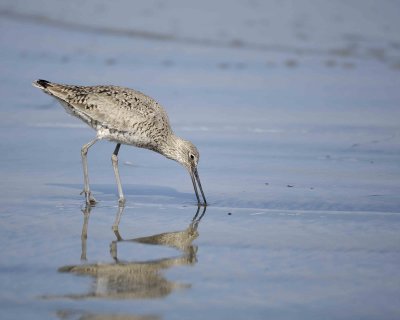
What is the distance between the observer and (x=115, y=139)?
8719mm

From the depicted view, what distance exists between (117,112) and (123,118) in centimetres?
8

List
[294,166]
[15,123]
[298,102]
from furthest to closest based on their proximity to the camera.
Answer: [298,102]
[15,123]
[294,166]

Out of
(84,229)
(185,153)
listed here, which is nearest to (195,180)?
(185,153)

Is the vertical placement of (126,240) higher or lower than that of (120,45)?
lower

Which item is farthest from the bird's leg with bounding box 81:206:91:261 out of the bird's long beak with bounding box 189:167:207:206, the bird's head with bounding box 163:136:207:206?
the bird's head with bounding box 163:136:207:206

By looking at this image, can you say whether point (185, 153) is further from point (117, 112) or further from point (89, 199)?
point (89, 199)

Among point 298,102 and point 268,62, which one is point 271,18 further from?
point 298,102

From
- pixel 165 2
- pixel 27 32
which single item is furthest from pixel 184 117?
pixel 165 2

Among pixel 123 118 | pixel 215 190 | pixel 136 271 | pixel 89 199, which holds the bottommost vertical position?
pixel 136 271

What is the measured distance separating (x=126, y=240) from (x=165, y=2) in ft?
50.6

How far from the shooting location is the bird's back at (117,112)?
866cm

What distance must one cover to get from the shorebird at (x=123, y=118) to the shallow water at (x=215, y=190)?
12.7 inches

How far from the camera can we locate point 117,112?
28.4 ft

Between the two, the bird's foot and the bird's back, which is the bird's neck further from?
the bird's foot
